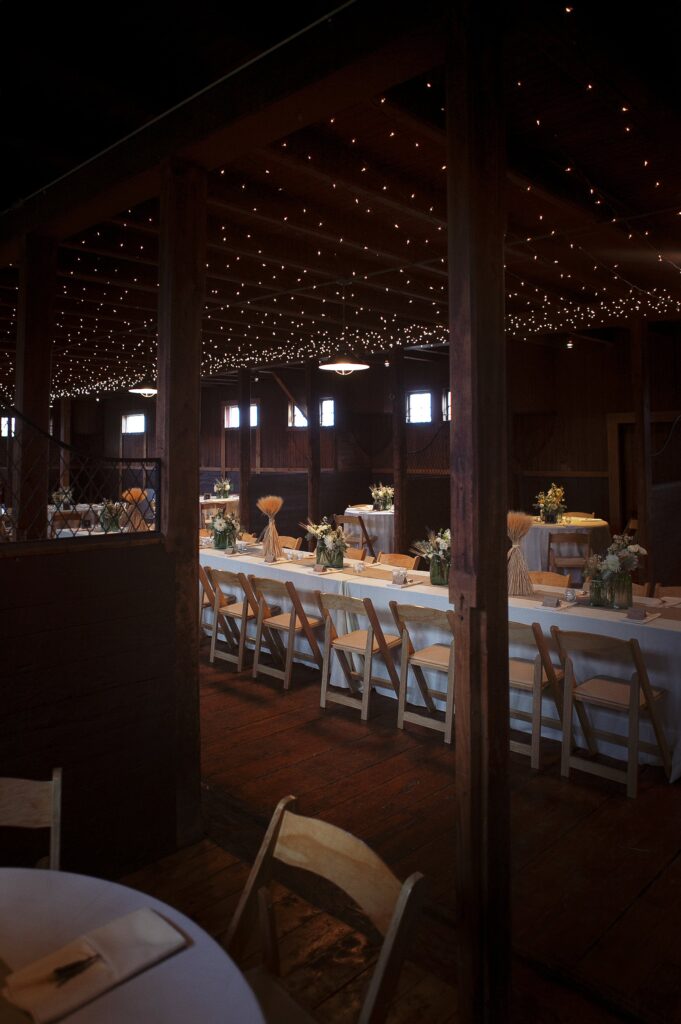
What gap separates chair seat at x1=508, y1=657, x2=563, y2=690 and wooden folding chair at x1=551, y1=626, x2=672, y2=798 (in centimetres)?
19

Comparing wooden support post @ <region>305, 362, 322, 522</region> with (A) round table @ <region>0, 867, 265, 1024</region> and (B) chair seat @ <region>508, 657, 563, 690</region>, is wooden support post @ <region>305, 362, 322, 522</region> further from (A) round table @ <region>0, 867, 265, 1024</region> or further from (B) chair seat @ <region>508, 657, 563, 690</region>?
(A) round table @ <region>0, 867, 265, 1024</region>

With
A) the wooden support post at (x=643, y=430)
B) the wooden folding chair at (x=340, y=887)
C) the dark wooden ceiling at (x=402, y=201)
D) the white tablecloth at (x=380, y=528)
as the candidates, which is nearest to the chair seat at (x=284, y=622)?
the dark wooden ceiling at (x=402, y=201)

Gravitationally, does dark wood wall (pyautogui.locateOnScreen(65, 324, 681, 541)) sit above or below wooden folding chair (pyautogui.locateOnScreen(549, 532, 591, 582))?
above

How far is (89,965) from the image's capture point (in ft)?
4.47

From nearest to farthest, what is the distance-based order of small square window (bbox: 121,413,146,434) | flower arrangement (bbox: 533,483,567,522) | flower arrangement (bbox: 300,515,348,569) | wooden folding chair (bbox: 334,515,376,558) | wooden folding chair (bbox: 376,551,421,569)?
flower arrangement (bbox: 300,515,348,569) < wooden folding chair (bbox: 376,551,421,569) < flower arrangement (bbox: 533,483,567,522) < wooden folding chair (bbox: 334,515,376,558) < small square window (bbox: 121,413,146,434)

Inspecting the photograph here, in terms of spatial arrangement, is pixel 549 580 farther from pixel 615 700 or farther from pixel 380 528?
pixel 380 528

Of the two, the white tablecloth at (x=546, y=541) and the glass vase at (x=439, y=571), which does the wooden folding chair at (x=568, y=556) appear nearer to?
the white tablecloth at (x=546, y=541)

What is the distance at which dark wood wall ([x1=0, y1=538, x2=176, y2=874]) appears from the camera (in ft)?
9.16

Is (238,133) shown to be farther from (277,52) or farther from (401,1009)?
(401,1009)

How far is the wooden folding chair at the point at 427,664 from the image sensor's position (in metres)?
4.33

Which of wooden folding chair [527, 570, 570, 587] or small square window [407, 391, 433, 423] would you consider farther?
small square window [407, 391, 433, 423]

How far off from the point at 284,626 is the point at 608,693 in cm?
252

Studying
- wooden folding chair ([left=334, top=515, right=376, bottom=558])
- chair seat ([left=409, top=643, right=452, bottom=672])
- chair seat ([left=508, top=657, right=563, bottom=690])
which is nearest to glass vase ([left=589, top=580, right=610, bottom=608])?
chair seat ([left=508, top=657, right=563, bottom=690])

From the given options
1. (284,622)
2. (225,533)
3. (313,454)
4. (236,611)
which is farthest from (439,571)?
(313,454)
